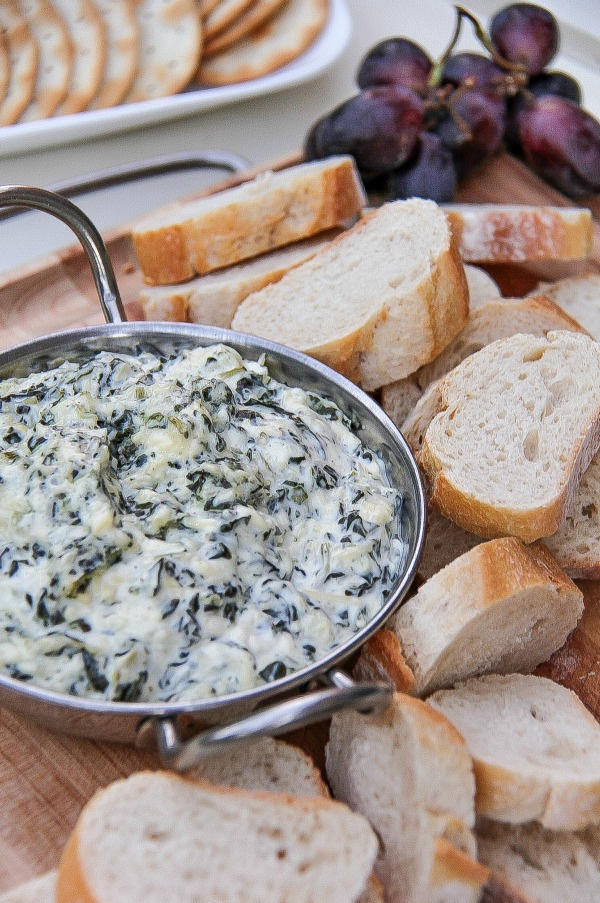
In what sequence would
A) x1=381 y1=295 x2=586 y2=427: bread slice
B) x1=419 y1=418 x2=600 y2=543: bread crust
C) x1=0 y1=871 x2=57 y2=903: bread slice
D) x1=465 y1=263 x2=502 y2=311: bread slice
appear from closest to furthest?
x1=0 y1=871 x2=57 y2=903: bread slice < x1=419 y1=418 x2=600 y2=543: bread crust < x1=381 y1=295 x2=586 y2=427: bread slice < x1=465 y1=263 x2=502 y2=311: bread slice

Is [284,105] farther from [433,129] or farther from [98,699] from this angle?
[98,699]

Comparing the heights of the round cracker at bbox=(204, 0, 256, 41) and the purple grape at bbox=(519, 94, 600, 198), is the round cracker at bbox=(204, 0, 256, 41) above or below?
above

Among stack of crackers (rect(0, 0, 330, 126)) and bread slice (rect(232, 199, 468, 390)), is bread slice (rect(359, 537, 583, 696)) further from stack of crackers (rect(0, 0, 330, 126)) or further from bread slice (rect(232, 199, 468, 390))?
stack of crackers (rect(0, 0, 330, 126))

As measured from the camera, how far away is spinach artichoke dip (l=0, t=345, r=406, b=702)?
1834 millimetres

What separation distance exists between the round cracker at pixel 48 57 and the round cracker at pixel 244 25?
0.63 meters

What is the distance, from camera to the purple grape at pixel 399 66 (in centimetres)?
351

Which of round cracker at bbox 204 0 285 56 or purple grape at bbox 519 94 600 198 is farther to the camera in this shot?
round cracker at bbox 204 0 285 56

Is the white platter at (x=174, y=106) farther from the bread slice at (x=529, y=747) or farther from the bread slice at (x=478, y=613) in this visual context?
the bread slice at (x=529, y=747)

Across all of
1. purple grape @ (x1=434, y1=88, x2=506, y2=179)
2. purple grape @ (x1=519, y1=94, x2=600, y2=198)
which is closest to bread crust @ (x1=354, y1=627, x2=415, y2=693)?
purple grape @ (x1=434, y1=88, x2=506, y2=179)

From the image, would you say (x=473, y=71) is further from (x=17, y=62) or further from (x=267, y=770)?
(x=267, y=770)

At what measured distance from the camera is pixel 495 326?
2.93m

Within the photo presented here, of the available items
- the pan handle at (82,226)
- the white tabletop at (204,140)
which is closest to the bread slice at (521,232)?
the white tabletop at (204,140)

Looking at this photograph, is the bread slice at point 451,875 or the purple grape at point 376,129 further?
the purple grape at point 376,129

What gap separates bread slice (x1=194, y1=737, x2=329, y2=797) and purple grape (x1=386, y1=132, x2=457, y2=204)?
7.09ft
